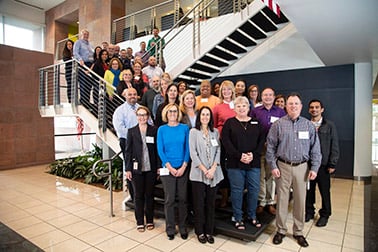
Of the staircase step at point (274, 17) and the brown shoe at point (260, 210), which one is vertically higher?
the staircase step at point (274, 17)

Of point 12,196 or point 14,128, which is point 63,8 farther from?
point 12,196

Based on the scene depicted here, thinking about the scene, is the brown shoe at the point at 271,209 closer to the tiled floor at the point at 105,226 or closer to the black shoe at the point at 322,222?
the tiled floor at the point at 105,226

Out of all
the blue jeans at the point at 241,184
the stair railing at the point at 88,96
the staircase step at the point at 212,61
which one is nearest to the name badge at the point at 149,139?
the blue jeans at the point at 241,184

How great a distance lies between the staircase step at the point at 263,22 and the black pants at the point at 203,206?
11.4ft

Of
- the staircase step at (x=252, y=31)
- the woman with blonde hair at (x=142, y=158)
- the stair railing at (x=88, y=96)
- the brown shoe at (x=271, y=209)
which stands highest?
the staircase step at (x=252, y=31)

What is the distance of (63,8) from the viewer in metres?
11.1

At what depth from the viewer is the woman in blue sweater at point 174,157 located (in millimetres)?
2758

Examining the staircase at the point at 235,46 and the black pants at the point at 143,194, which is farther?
the staircase at the point at 235,46

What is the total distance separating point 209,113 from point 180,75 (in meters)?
3.04

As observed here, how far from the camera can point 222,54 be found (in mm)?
5562

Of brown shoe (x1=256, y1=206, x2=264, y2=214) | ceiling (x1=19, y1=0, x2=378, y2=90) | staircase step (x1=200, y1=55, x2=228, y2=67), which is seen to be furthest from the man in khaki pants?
staircase step (x1=200, y1=55, x2=228, y2=67)

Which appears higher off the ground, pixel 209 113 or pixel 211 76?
pixel 211 76

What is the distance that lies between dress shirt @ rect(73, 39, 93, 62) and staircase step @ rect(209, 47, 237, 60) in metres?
2.69

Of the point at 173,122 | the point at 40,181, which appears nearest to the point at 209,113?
the point at 173,122
